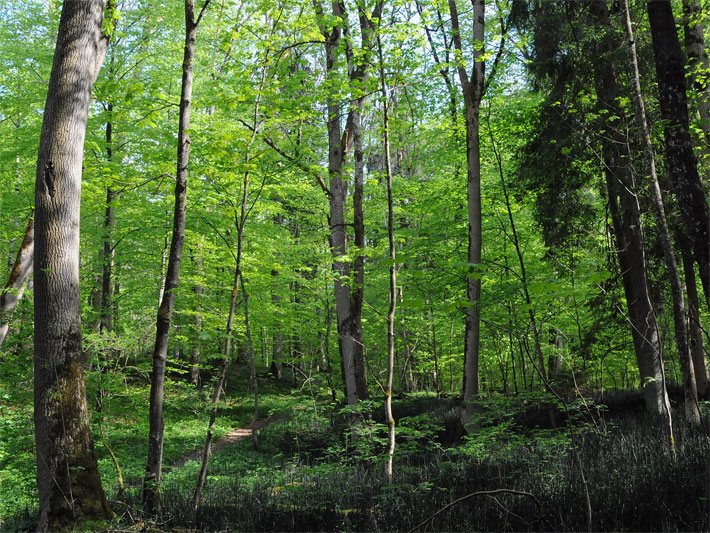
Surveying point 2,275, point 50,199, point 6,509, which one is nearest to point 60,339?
point 50,199

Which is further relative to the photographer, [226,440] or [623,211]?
[226,440]

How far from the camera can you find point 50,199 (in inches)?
168

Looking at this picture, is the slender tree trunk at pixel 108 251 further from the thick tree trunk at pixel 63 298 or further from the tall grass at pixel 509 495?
the thick tree trunk at pixel 63 298

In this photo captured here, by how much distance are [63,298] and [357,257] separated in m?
5.18

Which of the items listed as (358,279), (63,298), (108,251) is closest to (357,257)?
(358,279)

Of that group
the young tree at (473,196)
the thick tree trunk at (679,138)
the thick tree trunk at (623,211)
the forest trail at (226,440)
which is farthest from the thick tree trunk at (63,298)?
the thick tree trunk at (623,211)

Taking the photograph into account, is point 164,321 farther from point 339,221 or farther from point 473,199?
point 473,199

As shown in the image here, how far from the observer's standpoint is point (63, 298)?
4164 millimetres

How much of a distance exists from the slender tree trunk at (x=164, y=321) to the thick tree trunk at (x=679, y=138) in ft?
15.7

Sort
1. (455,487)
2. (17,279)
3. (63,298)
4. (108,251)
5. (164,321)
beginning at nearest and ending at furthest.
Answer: (63,298), (455,487), (164,321), (17,279), (108,251)

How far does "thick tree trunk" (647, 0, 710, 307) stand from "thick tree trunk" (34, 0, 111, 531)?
546cm

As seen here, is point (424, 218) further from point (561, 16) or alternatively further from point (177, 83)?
point (177, 83)

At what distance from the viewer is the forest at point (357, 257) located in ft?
13.5

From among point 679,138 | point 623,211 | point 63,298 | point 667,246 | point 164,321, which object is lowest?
point 164,321
